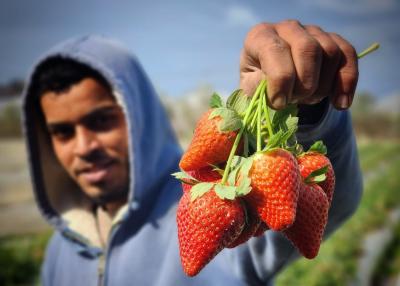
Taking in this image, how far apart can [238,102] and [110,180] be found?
48.4 inches

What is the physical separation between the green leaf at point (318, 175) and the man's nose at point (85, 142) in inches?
47.9

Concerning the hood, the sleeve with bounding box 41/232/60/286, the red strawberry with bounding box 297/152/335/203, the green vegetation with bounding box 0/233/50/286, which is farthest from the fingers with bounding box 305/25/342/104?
the green vegetation with bounding box 0/233/50/286

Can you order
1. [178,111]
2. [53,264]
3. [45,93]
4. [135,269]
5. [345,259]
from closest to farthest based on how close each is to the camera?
[135,269]
[45,93]
[53,264]
[345,259]
[178,111]

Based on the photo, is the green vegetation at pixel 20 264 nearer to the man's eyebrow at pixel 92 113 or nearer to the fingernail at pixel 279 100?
the man's eyebrow at pixel 92 113

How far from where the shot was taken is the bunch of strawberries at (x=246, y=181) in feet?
2.21

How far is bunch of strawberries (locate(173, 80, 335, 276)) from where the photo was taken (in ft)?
2.21

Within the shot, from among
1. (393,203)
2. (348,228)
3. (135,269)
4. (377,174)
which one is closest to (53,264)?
(135,269)

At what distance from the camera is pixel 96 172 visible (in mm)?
1813

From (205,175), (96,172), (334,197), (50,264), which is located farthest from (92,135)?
(205,175)

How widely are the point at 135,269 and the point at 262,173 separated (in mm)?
1157

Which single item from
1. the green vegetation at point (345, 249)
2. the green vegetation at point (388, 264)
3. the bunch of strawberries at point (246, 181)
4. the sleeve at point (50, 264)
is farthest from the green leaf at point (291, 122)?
the green vegetation at point (388, 264)

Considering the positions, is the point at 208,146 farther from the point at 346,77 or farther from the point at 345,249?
the point at 345,249

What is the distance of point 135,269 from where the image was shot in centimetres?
169

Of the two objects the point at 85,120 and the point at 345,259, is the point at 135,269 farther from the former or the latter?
the point at 345,259
